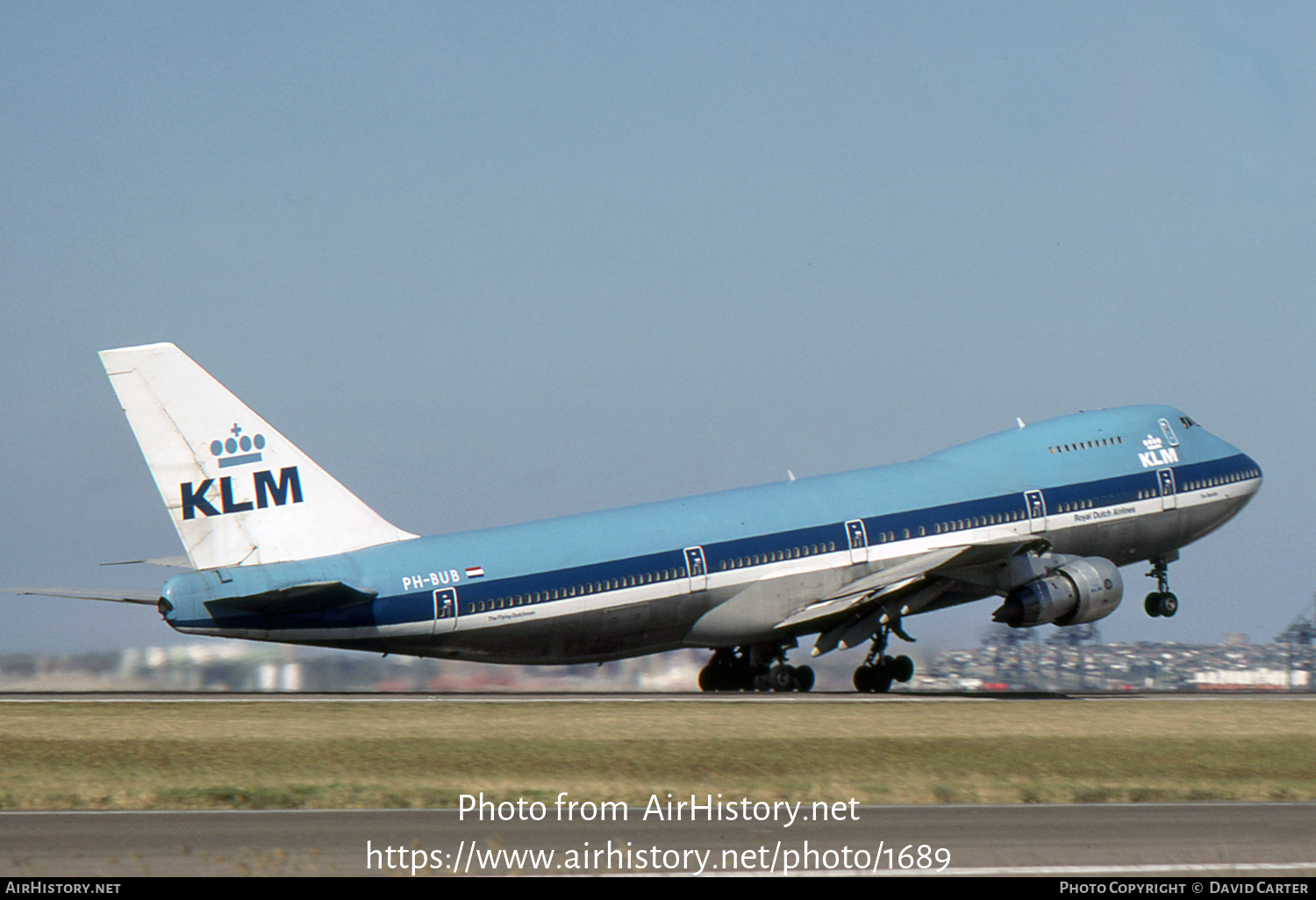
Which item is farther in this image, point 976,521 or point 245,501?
point 976,521

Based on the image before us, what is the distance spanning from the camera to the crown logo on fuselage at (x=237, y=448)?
1708 inches

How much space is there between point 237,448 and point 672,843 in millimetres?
26201

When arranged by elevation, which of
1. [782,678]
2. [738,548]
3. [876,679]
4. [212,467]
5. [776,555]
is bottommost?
[876,679]

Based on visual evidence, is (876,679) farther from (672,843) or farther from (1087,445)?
(672,843)

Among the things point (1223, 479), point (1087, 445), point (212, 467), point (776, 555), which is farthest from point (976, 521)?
point (212, 467)

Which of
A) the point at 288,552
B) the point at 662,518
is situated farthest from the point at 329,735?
the point at 662,518

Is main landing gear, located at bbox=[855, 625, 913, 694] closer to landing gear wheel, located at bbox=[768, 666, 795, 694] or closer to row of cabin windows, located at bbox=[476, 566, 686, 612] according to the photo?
landing gear wheel, located at bbox=[768, 666, 795, 694]

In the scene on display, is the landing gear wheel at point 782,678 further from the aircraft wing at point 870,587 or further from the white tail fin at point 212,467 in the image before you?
the white tail fin at point 212,467

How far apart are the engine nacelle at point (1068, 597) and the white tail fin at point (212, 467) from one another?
21.1 meters

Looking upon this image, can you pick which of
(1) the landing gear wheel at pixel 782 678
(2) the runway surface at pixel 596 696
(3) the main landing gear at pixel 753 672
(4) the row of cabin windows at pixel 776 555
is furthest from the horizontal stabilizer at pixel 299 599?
(1) the landing gear wheel at pixel 782 678

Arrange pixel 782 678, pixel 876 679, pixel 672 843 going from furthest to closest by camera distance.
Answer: pixel 782 678, pixel 876 679, pixel 672 843

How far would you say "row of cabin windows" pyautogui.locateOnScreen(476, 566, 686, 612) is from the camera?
151 feet

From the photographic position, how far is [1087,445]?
55.6 m
